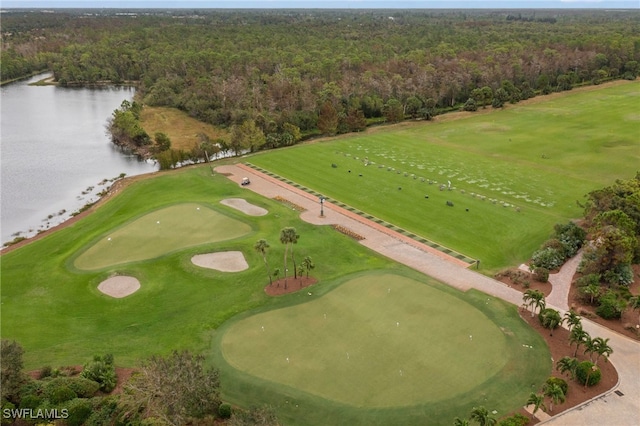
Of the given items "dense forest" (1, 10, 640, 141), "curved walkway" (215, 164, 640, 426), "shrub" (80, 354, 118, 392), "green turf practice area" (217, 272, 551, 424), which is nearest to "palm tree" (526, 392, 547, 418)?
"curved walkway" (215, 164, 640, 426)

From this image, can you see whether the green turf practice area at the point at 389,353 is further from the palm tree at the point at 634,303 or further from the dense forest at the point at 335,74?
the dense forest at the point at 335,74

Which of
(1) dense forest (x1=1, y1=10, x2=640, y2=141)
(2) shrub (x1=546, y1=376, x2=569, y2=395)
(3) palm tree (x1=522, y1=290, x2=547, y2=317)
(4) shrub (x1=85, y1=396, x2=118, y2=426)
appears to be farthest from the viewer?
(1) dense forest (x1=1, y1=10, x2=640, y2=141)

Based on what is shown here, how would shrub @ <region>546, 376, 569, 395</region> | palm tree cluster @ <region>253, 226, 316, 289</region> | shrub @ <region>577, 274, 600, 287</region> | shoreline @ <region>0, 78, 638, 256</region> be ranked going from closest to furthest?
shrub @ <region>546, 376, 569, 395</region> < shrub @ <region>577, 274, 600, 287</region> < palm tree cluster @ <region>253, 226, 316, 289</region> < shoreline @ <region>0, 78, 638, 256</region>

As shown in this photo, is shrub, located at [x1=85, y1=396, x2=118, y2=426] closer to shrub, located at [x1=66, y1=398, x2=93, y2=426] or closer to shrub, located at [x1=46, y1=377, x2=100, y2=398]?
shrub, located at [x1=66, y1=398, x2=93, y2=426]

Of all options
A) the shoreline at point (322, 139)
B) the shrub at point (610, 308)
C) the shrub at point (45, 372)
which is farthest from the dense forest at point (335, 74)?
the shrub at point (610, 308)

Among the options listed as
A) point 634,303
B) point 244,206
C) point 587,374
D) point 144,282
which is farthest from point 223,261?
point 634,303

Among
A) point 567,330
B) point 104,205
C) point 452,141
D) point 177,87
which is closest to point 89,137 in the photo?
point 177,87

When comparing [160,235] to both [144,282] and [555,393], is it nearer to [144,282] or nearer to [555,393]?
[144,282]

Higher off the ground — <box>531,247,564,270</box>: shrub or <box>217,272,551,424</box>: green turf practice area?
<box>531,247,564,270</box>: shrub
